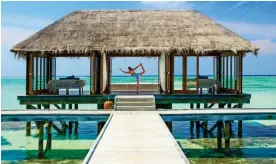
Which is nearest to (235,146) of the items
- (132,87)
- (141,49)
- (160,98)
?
(160,98)

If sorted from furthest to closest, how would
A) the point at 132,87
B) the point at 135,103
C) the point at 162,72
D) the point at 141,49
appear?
the point at 132,87, the point at 162,72, the point at 141,49, the point at 135,103

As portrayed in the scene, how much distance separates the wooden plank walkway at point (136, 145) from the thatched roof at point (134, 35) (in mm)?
4292

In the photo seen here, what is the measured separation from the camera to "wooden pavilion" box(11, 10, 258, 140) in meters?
12.8

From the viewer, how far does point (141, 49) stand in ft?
42.1

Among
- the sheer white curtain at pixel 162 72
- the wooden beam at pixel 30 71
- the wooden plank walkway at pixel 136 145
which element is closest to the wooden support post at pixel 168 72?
the sheer white curtain at pixel 162 72

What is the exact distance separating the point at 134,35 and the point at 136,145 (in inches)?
297

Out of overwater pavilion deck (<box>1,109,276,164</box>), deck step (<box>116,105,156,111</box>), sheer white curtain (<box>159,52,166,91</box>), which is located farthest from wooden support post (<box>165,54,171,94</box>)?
overwater pavilion deck (<box>1,109,276,164</box>)

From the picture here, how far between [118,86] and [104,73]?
7.05 feet

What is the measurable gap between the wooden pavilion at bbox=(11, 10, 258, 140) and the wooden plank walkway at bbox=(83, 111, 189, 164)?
3908 millimetres

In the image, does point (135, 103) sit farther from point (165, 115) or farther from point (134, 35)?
point (134, 35)

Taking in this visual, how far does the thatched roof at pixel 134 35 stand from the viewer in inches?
509

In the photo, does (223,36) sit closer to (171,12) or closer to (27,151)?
(171,12)

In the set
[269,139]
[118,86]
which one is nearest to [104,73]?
[118,86]

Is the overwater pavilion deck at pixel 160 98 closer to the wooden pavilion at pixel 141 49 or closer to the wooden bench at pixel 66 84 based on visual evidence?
the wooden pavilion at pixel 141 49
